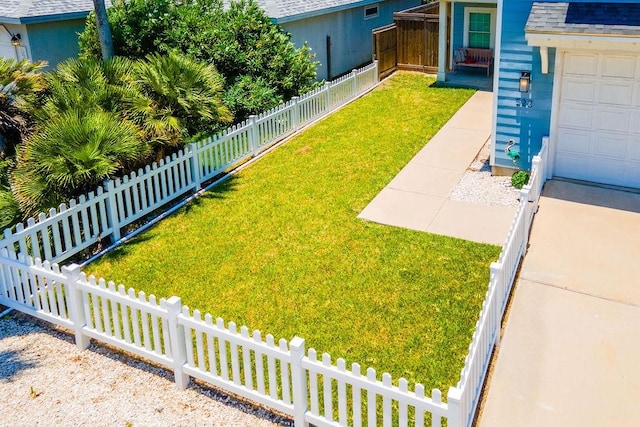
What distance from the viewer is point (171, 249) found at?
1023 cm

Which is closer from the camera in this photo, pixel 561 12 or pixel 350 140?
pixel 561 12

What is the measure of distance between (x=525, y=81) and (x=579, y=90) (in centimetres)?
97

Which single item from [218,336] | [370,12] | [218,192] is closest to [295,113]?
[218,192]

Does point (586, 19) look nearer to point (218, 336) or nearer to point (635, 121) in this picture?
point (635, 121)

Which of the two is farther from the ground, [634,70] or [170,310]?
[634,70]

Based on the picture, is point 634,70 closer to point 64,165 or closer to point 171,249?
point 171,249

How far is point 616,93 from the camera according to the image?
11070mm

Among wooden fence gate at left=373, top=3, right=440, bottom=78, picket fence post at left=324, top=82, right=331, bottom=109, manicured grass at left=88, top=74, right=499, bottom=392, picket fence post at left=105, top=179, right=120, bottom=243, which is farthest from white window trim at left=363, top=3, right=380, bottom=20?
picket fence post at left=105, top=179, right=120, bottom=243

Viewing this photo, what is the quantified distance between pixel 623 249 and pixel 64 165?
8.67m

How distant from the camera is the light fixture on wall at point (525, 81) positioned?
11719 mm

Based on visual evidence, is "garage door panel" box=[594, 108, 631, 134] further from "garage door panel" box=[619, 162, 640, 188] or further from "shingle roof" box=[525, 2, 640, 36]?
"shingle roof" box=[525, 2, 640, 36]

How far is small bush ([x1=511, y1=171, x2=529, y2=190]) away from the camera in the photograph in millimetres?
12070

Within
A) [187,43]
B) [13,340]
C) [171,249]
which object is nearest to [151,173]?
[171,249]

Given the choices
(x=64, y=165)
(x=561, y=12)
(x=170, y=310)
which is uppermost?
(x=561, y=12)
